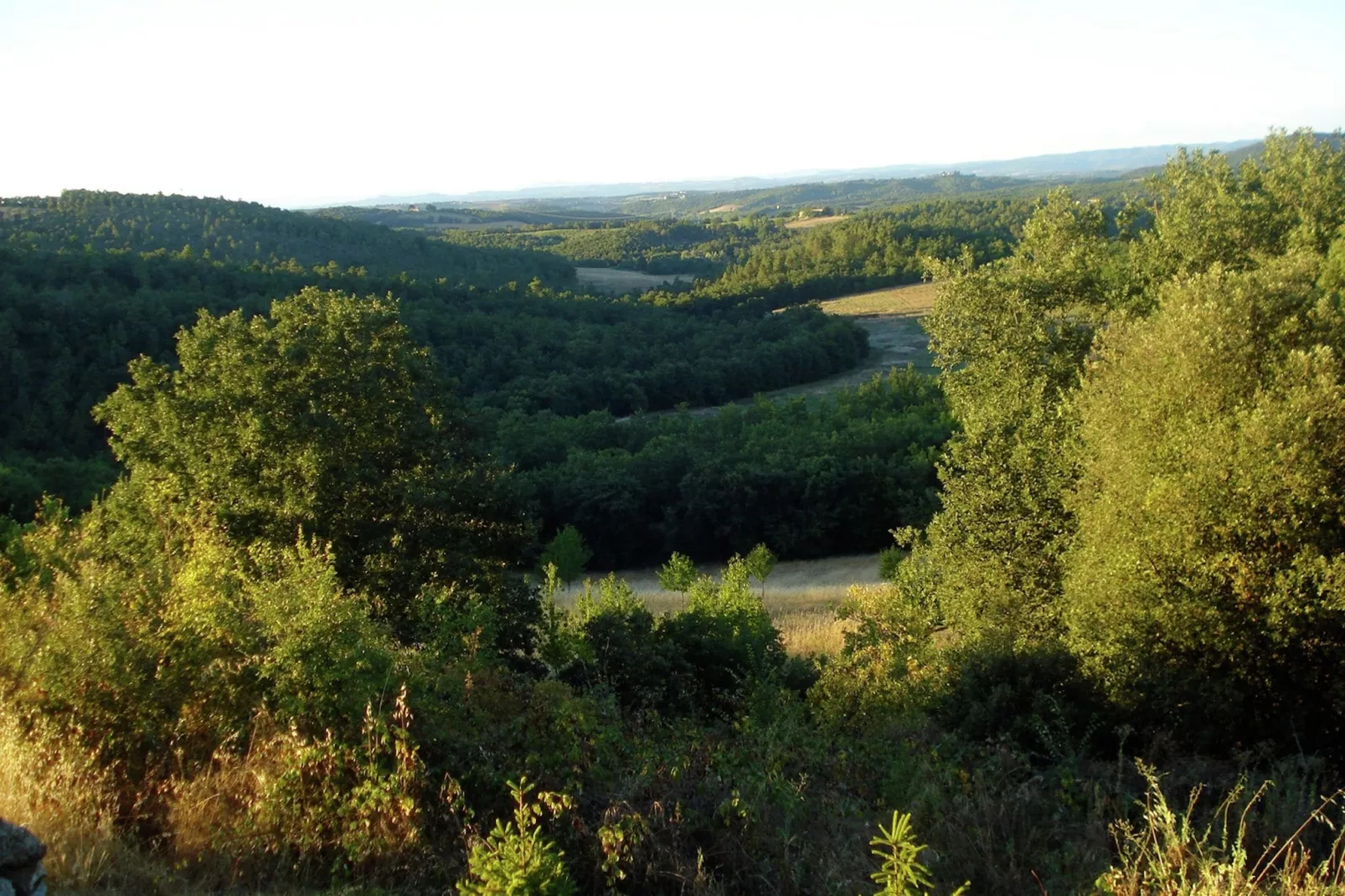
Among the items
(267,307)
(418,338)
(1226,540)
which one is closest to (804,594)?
(1226,540)

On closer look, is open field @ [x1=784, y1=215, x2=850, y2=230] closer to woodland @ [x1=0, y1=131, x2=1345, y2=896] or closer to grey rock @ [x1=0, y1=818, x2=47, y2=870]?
woodland @ [x1=0, y1=131, x2=1345, y2=896]

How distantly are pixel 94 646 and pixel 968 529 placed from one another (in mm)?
10522

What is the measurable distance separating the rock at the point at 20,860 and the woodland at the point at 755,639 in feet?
1.52

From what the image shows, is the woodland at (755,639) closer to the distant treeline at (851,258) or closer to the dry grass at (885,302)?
the dry grass at (885,302)

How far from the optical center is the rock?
395 cm

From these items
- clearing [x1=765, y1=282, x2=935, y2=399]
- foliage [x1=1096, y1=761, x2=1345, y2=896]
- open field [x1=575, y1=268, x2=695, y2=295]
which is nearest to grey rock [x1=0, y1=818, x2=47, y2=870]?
foliage [x1=1096, y1=761, x2=1345, y2=896]

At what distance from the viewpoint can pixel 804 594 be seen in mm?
26594

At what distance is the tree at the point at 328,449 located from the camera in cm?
1206

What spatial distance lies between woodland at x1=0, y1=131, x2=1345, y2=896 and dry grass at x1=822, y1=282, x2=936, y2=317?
54.8m

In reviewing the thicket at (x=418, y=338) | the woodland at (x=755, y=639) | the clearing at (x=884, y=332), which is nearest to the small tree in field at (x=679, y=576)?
the woodland at (x=755, y=639)

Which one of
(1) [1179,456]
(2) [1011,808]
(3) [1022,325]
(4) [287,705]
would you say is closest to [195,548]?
(4) [287,705]

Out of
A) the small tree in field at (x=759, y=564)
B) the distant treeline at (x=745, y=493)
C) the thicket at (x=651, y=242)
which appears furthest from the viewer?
the thicket at (x=651, y=242)

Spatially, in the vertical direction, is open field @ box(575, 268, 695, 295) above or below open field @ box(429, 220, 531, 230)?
below

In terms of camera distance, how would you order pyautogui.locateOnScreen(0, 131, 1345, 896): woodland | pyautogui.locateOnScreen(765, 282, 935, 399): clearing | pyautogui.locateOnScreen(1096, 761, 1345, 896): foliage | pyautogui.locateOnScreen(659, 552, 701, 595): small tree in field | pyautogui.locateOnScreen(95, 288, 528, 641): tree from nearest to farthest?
pyautogui.locateOnScreen(1096, 761, 1345, 896): foliage, pyautogui.locateOnScreen(0, 131, 1345, 896): woodland, pyautogui.locateOnScreen(95, 288, 528, 641): tree, pyautogui.locateOnScreen(659, 552, 701, 595): small tree in field, pyautogui.locateOnScreen(765, 282, 935, 399): clearing
